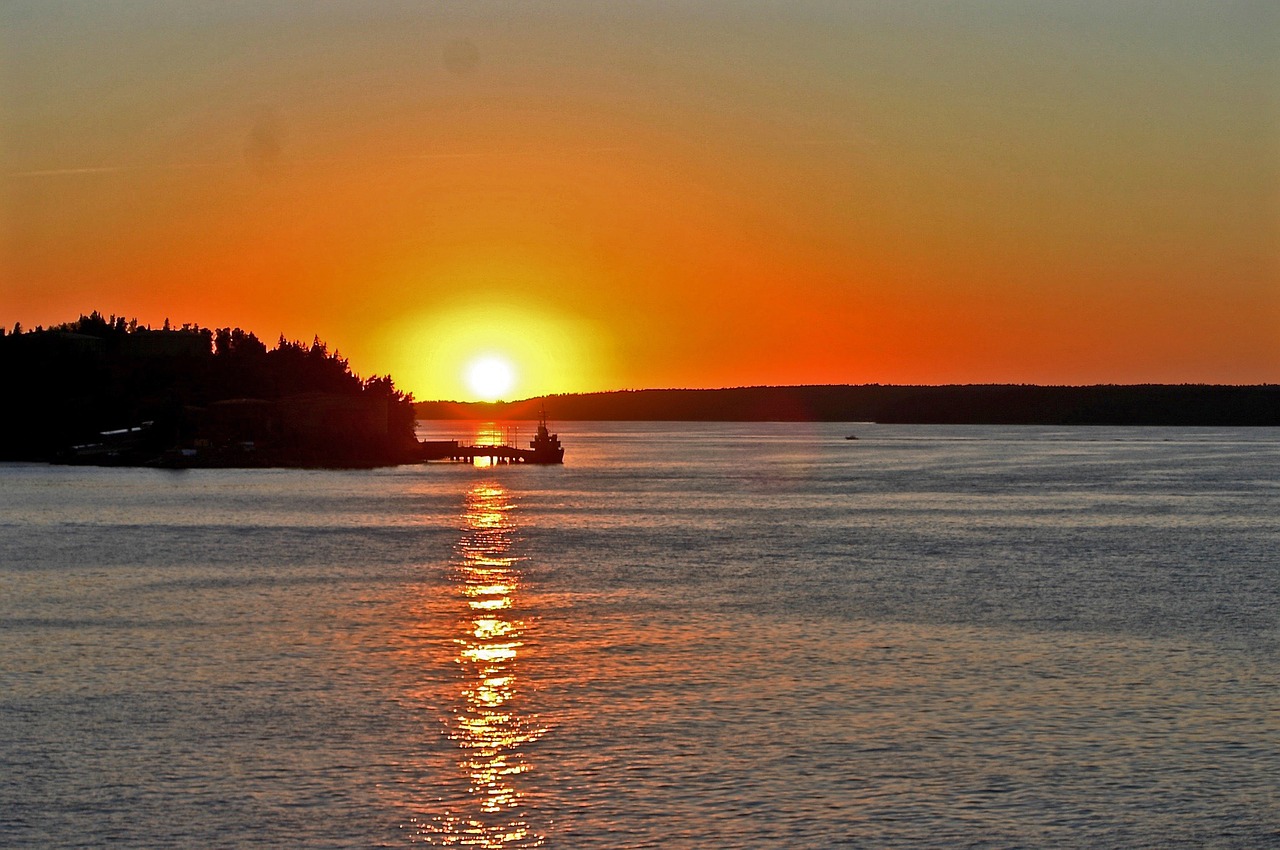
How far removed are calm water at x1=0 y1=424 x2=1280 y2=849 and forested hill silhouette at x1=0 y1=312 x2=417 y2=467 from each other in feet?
250

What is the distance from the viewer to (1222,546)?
5662 centimetres

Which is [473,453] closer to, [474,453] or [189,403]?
[474,453]

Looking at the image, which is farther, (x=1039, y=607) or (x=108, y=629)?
(x=1039, y=607)

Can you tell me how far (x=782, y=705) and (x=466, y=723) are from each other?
543 cm

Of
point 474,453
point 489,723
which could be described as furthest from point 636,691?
point 474,453

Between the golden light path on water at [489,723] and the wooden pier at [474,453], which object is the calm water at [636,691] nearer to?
the golden light path on water at [489,723]

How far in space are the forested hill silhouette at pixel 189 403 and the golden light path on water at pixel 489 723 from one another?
91.3 meters

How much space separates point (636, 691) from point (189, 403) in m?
124

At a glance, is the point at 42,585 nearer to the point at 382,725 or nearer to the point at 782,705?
the point at 382,725

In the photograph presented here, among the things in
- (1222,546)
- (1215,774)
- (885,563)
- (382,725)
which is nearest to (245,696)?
(382,725)

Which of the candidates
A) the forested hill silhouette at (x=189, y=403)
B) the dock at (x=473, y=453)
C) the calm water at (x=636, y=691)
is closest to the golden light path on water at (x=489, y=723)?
the calm water at (x=636, y=691)

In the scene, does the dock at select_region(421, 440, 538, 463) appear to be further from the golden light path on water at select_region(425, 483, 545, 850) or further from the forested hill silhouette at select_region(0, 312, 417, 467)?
the golden light path on water at select_region(425, 483, 545, 850)

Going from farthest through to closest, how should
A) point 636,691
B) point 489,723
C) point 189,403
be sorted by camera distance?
point 189,403 → point 636,691 → point 489,723

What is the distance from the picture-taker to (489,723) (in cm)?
2330
